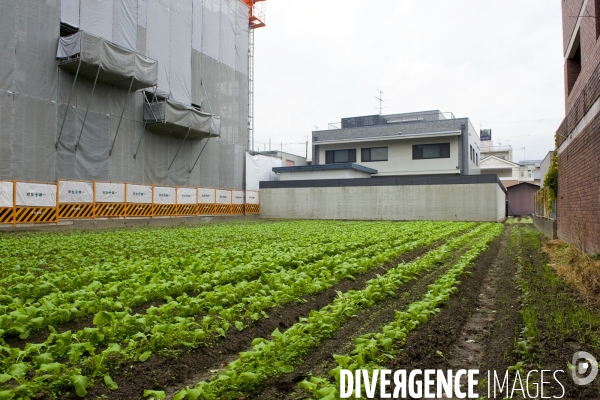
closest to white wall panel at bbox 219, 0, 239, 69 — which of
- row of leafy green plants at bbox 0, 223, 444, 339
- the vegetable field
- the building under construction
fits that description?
the building under construction

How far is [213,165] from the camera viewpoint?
34156 mm

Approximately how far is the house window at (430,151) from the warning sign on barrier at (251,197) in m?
14.4

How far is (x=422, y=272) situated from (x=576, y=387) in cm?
549

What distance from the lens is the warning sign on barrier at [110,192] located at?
75.2 feet

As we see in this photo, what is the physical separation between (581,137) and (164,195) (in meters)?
22.1

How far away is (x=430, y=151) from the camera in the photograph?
39.6 metres

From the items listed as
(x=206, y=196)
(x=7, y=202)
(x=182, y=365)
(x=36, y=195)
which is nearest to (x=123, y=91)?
(x=206, y=196)

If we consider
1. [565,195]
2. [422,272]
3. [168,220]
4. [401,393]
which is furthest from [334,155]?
[401,393]

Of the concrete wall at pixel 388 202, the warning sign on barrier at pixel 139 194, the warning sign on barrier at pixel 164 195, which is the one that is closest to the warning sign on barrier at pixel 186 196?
the warning sign on barrier at pixel 164 195

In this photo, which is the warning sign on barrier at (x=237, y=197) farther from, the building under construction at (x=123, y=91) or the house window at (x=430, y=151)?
the house window at (x=430, y=151)

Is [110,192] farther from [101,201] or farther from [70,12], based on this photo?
[70,12]

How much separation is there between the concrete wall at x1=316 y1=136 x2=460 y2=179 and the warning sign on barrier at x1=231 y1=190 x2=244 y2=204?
12429 mm

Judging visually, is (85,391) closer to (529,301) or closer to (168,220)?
(529,301)

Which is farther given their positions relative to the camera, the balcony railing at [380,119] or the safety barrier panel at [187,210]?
the balcony railing at [380,119]
